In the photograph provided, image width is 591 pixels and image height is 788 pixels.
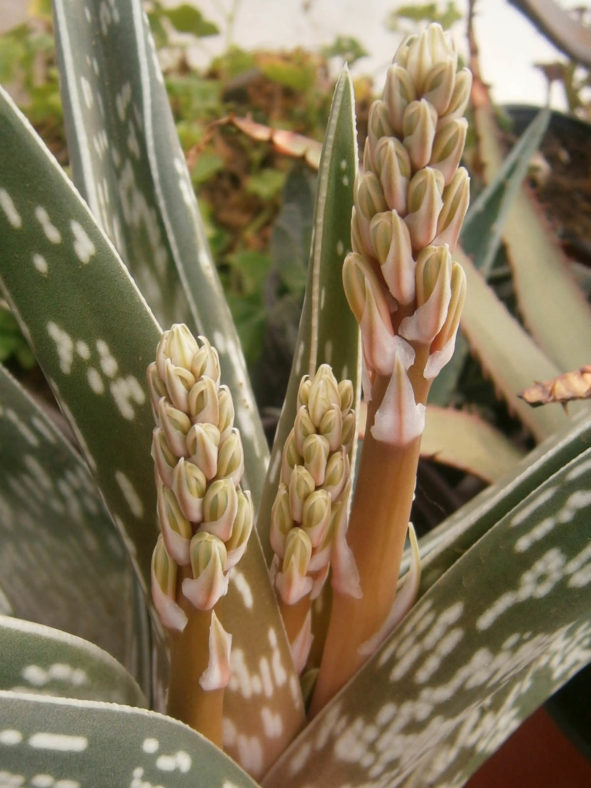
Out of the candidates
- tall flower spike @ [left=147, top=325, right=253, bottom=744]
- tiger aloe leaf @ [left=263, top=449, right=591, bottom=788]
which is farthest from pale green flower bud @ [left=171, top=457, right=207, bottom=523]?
tiger aloe leaf @ [left=263, top=449, right=591, bottom=788]

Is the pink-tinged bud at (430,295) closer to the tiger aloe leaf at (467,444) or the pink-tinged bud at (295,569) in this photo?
the pink-tinged bud at (295,569)

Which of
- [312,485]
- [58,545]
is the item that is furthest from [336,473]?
[58,545]

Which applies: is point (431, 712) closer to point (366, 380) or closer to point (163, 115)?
point (366, 380)

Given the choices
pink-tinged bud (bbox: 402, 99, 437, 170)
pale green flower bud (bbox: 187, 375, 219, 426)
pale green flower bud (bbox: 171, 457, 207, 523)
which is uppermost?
pink-tinged bud (bbox: 402, 99, 437, 170)

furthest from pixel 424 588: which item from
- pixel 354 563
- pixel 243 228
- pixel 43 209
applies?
pixel 243 228

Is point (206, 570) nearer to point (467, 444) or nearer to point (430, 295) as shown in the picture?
point (430, 295)

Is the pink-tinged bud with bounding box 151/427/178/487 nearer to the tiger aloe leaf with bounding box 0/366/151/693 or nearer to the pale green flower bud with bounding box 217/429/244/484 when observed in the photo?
the pale green flower bud with bounding box 217/429/244/484
